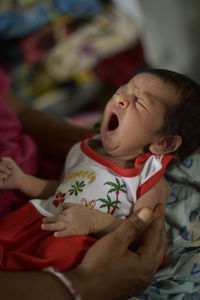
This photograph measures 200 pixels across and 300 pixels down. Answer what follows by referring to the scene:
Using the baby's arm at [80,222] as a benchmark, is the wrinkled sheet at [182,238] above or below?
below

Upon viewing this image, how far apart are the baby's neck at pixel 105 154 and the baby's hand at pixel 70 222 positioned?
16 cm

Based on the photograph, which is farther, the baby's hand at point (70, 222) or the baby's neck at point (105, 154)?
the baby's neck at point (105, 154)

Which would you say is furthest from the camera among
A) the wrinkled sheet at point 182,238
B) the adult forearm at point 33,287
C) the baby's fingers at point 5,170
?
the baby's fingers at point 5,170

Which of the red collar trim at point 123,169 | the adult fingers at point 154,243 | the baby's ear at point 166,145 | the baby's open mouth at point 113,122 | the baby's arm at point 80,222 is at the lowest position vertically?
the adult fingers at point 154,243

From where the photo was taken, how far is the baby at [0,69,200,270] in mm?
907

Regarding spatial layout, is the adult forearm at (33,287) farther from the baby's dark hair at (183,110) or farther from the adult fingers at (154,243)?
the baby's dark hair at (183,110)

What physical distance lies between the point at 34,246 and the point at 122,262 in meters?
0.21

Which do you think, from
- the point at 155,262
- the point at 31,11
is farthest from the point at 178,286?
the point at 31,11

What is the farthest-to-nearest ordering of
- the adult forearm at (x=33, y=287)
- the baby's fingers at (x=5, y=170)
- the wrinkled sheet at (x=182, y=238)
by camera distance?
the baby's fingers at (x=5, y=170), the wrinkled sheet at (x=182, y=238), the adult forearm at (x=33, y=287)

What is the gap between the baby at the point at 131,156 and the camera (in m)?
0.91

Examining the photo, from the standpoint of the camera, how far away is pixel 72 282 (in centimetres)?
77

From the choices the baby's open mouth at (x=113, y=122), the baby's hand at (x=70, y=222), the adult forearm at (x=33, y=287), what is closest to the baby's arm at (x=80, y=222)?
the baby's hand at (x=70, y=222)

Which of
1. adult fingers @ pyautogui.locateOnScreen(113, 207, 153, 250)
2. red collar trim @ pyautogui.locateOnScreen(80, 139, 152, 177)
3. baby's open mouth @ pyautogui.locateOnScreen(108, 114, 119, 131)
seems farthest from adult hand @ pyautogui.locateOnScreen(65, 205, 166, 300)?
baby's open mouth @ pyautogui.locateOnScreen(108, 114, 119, 131)

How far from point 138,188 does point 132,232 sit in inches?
5.3
